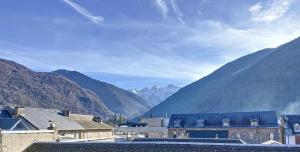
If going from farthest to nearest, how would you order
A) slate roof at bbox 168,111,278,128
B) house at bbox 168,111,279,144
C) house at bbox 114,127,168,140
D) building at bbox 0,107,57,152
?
house at bbox 114,127,168,140 → slate roof at bbox 168,111,278,128 → house at bbox 168,111,279,144 → building at bbox 0,107,57,152

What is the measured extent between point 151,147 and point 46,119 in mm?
31216

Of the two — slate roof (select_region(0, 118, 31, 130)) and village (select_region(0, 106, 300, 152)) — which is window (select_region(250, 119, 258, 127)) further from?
slate roof (select_region(0, 118, 31, 130))

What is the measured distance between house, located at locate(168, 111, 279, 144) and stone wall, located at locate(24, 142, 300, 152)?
1538 inches

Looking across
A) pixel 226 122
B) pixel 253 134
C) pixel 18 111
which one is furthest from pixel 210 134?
pixel 18 111

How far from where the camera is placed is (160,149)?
26891 mm

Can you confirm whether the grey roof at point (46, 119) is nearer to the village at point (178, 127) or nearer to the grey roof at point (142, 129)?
the village at point (178, 127)

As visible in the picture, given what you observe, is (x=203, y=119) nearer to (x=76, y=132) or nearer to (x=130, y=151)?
(x=76, y=132)

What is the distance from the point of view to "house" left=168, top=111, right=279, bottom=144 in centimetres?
7019

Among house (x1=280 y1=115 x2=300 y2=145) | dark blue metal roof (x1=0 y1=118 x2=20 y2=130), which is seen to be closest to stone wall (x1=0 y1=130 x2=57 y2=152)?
dark blue metal roof (x1=0 y1=118 x2=20 y2=130)

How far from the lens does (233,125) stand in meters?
74.6

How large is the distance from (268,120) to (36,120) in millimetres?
42171

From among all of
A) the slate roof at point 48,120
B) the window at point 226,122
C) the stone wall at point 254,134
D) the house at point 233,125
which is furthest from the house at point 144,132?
the slate roof at point 48,120

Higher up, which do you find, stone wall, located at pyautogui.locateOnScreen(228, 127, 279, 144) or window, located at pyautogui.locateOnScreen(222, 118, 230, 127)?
window, located at pyautogui.locateOnScreen(222, 118, 230, 127)

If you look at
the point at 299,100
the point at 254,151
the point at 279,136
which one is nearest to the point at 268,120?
the point at 279,136
